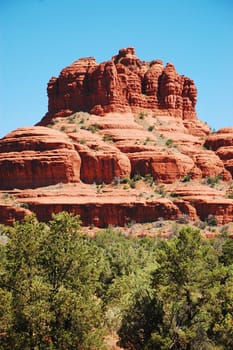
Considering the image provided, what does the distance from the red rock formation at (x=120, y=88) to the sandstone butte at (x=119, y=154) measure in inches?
7.6

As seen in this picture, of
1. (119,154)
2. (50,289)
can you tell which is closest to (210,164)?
(119,154)

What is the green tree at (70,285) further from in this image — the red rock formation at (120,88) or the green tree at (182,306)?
the red rock formation at (120,88)

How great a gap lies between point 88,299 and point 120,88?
81666 millimetres

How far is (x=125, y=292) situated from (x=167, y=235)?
44811 millimetres

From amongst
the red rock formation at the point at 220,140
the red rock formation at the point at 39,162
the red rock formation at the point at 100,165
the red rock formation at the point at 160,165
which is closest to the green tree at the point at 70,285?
the red rock formation at the point at 39,162

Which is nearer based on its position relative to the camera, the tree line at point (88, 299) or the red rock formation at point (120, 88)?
the tree line at point (88, 299)

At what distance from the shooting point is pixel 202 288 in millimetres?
30141

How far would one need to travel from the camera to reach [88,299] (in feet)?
89.2

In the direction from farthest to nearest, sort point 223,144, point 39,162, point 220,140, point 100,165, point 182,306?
point 220,140 < point 223,144 < point 100,165 < point 39,162 < point 182,306

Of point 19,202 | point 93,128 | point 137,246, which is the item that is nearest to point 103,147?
point 93,128

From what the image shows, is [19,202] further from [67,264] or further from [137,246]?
[67,264]

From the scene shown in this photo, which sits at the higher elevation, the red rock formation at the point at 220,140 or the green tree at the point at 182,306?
the red rock formation at the point at 220,140

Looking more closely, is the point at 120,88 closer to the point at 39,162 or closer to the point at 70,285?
the point at 39,162

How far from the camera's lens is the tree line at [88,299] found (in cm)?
2572
